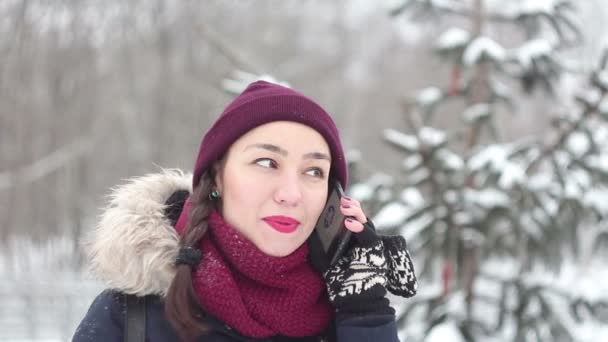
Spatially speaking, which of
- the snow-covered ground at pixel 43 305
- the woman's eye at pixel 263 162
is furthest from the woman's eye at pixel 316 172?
the snow-covered ground at pixel 43 305

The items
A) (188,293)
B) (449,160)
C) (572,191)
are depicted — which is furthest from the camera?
(449,160)

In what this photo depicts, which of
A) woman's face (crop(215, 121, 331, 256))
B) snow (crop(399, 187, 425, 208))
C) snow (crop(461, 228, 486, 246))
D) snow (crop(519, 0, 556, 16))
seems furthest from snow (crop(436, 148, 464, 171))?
woman's face (crop(215, 121, 331, 256))

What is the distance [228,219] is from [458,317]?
2011 millimetres

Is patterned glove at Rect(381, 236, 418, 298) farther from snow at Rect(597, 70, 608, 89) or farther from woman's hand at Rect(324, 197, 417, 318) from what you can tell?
snow at Rect(597, 70, 608, 89)

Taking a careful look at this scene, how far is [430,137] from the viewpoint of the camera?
10.1 ft

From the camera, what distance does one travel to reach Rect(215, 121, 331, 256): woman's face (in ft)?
4.86

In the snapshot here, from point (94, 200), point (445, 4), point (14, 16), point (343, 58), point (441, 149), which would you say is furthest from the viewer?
point (343, 58)

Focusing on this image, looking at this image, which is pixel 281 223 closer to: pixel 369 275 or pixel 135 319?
pixel 369 275

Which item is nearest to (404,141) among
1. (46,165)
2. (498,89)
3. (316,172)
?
(498,89)

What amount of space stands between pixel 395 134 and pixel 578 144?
0.97m

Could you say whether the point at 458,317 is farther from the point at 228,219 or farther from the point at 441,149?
the point at 228,219

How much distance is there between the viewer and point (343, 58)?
25609 mm

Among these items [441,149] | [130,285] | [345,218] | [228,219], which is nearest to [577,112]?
[441,149]

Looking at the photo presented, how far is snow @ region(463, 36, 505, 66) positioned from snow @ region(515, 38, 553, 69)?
11 centimetres
